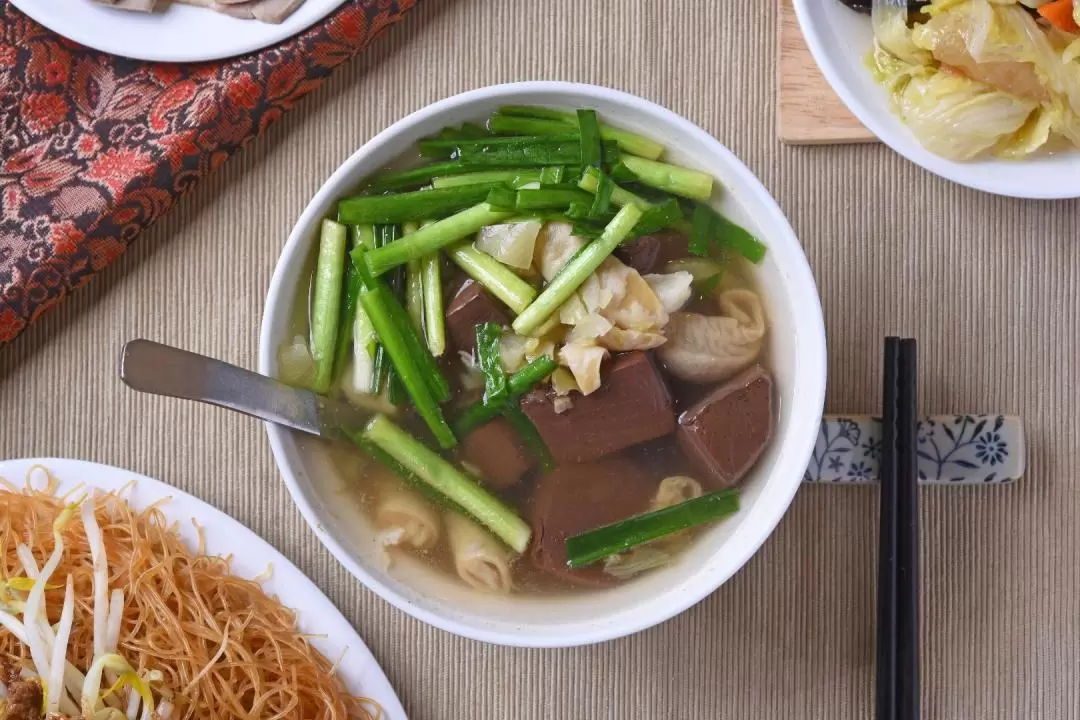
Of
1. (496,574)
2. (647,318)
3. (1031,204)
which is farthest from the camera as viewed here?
(1031,204)

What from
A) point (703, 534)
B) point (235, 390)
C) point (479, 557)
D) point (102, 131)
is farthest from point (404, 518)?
point (102, 131)

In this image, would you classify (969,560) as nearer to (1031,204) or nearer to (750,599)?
(750,599)

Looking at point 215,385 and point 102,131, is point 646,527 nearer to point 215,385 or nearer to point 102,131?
point 215,385

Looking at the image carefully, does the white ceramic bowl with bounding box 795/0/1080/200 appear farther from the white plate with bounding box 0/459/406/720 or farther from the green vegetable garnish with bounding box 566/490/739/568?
the white plate with bounding box 0/459/406/720

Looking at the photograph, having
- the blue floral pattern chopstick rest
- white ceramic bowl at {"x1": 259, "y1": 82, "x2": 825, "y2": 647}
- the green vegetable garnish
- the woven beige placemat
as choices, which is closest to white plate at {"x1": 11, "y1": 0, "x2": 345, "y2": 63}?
the woven beige placemat

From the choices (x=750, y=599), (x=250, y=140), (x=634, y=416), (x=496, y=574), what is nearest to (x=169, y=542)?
(x=496, y=574)

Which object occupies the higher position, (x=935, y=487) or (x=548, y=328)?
(x=548, y=328)
